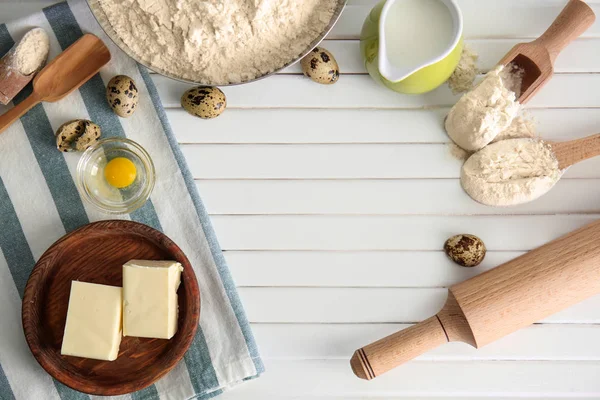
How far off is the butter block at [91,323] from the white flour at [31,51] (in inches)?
15.1

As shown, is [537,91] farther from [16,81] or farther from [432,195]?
[16,81]

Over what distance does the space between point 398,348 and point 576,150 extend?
0.46 m

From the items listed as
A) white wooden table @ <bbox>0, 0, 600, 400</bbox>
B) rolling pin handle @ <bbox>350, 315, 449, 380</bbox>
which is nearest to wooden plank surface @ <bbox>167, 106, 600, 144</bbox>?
white wooden table @ <bbox>0, 0, 600, 400</bbox>

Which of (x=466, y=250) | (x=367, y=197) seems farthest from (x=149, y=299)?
(x=466, y=250)

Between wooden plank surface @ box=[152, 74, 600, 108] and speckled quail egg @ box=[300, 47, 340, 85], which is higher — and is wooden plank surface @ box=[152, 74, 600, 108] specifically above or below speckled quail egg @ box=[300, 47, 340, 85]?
below

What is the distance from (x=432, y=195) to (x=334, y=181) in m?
0.18

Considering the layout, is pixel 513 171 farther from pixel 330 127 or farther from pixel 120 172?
pixel 120 172

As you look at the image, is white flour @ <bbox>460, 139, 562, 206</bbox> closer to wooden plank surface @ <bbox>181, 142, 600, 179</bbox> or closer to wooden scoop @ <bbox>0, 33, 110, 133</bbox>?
wooden plank surface @ <bbox>181, 142, 600, 179</bbox>

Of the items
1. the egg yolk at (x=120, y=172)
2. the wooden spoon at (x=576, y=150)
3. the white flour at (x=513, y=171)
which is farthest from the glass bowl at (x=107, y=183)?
the wooden spoon at (x=576, y=150)

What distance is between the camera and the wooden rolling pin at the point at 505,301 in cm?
94

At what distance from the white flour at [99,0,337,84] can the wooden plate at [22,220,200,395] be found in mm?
283

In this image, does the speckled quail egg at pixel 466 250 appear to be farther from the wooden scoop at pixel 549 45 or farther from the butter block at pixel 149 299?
the butter block at pixel 149 299

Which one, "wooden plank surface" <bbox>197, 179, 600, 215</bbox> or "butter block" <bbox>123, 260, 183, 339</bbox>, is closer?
"butter block" <bbox>123, 260, 183, 339</bbox>

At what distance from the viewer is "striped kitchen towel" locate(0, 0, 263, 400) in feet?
3.27
